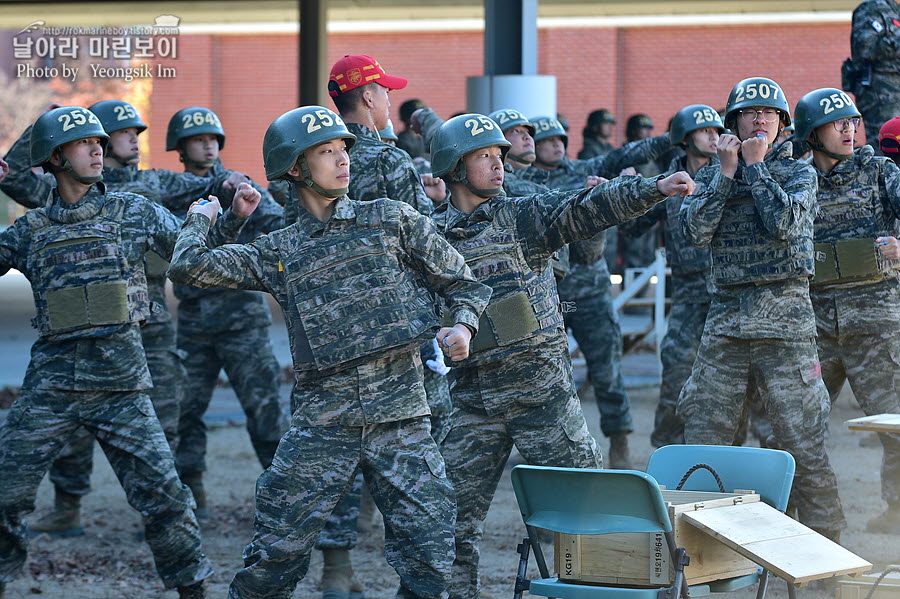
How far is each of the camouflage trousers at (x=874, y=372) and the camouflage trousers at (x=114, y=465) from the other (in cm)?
369

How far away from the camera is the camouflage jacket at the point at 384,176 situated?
6504 mm

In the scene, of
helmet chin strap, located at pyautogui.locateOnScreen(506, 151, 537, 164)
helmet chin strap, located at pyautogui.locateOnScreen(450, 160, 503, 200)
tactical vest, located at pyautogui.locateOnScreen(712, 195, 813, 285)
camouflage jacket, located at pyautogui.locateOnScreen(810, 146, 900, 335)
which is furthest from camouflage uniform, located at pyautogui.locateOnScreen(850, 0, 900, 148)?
helmet chin strap, located at pyautogui.locateOnScreen(450, 160, 503, 200)

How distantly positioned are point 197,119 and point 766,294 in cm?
405

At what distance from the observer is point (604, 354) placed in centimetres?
943

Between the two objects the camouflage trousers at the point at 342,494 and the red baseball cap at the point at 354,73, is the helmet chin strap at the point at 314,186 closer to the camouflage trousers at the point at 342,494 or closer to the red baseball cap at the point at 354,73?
the camouflage trousers at the point at 342,494

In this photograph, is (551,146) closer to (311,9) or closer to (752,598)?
(752,598)

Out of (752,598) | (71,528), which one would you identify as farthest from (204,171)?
(752,598)

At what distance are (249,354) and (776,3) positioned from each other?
20.4m

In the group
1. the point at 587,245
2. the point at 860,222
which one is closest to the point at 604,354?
the point at 587,245

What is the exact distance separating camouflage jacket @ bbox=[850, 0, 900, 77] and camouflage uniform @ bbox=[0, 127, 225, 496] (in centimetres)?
496

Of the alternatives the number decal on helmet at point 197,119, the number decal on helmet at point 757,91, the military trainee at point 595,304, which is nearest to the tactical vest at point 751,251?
the number decal on helmet at point 757,91

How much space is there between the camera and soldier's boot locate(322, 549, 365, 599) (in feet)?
21.5

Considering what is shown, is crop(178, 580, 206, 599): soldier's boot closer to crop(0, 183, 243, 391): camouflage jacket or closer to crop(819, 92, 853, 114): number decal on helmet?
crop(0, 183, 243, 391): camouflage jacket

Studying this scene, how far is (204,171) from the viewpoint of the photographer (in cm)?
881
